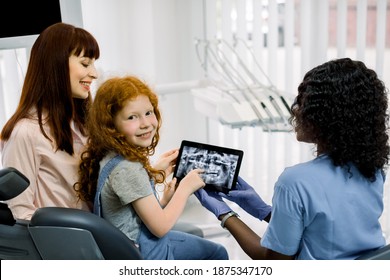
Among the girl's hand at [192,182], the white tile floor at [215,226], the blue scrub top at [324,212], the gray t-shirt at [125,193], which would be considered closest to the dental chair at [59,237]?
the gray t-shirt at [125,193]

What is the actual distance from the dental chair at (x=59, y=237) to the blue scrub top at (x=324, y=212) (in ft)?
1.30

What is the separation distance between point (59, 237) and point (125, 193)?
0.22 metres

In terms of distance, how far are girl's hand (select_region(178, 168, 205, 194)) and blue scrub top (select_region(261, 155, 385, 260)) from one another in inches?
12.6

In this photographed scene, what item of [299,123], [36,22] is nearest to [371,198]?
[299,123]

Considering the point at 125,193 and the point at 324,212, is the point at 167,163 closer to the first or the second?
the point at 125,193

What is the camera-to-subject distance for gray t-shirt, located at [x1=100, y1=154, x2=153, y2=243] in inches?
59.7

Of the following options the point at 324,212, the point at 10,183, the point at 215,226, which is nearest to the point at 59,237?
the point at 10,183

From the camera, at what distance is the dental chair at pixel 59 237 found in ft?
4.51

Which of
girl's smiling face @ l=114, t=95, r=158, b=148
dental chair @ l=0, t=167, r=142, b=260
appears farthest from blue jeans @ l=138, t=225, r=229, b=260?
girl's smiling face @ l=114, t=95, r=158, b=148

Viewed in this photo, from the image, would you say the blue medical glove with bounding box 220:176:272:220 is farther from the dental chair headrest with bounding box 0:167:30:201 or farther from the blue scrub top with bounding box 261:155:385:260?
the dental chair headrest with bounding box 0:167:30:201

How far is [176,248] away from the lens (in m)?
1.69

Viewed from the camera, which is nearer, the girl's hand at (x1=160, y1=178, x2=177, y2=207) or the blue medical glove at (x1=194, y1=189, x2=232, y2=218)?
the blue medical glove at (x1=194, y1=189, x2=232, y2=218)
